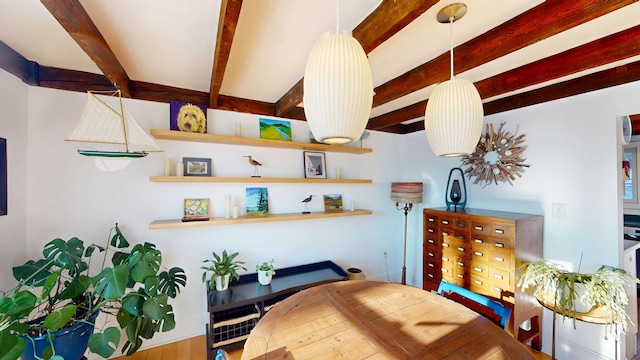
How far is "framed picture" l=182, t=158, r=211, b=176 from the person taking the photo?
226 centimetres

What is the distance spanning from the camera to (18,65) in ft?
5.35

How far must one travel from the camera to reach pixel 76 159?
1.92m

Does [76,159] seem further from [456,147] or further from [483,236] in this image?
[483,236]

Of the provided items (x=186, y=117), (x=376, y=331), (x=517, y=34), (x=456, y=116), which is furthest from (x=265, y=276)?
(x=517, y=34)

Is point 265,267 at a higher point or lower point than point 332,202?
lower

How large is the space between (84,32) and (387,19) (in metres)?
1.53

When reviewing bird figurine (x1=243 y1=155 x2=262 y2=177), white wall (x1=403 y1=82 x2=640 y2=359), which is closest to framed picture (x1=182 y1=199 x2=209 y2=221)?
bird figurine (x1=243 y1=155 x2=262 y2=177)

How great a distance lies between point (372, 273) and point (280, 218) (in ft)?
5.35

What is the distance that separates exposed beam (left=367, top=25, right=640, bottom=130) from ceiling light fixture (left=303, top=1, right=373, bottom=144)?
1.71 meters

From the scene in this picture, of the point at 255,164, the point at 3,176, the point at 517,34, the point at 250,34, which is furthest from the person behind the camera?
the point at 255,164

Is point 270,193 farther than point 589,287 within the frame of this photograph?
Yes

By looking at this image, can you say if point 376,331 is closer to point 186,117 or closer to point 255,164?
point 255,164

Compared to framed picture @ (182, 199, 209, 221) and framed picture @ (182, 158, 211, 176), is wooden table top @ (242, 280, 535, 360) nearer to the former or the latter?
framed picture @ (182, 199, 209, 221)

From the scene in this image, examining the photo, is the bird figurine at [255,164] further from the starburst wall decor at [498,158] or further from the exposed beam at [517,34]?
the starburst wall decor at [498,158]
